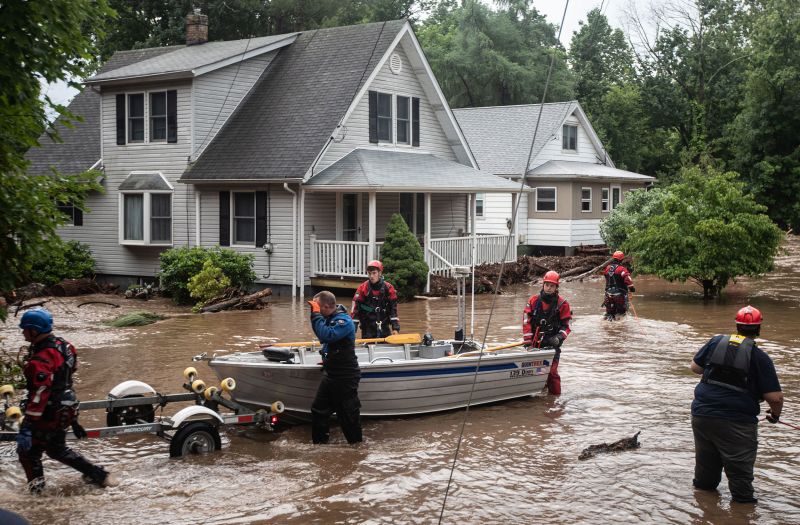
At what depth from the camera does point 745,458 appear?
26.4 ft

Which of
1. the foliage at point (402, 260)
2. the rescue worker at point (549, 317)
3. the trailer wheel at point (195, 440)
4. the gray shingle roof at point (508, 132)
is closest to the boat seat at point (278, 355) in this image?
the trailer wheel at point (195, 440)

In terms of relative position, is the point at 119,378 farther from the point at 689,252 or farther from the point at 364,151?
the point at 689,252

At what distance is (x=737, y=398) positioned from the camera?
7941 millimetres

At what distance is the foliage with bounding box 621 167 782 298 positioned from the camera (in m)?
22.8

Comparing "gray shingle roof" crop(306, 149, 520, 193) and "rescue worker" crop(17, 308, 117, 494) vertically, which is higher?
"gray shingle roof" crop(306, 149, 520, 193)

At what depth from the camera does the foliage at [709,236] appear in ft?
74.7

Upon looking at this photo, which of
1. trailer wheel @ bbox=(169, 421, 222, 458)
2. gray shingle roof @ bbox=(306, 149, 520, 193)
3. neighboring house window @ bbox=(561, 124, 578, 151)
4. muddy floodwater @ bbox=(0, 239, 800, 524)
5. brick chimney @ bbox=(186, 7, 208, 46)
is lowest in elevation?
muddy floodwater @ bbox=(0, 239, 800, 524)

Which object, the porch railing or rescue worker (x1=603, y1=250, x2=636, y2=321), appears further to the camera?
the porch railing

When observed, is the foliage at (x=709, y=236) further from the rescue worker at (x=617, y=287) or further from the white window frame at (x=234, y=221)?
the white window frame at (x=234, y=221)

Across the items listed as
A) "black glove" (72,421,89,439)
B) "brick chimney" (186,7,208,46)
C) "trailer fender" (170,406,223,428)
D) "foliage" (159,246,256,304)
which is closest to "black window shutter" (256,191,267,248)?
"foliage" (159,246,256,304)

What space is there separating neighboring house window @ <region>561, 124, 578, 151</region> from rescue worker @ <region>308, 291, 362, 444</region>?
29.8 metres

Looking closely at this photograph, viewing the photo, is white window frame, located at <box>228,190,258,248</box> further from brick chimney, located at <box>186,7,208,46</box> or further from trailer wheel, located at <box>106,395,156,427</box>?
trailer wheel, located at <box>106,395,156,427</box>

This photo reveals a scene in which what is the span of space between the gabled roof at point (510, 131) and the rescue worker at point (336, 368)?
25525 millimetres

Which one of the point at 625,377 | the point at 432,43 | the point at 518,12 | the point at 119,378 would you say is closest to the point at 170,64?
the point at 119,378
